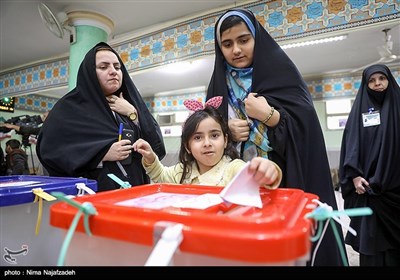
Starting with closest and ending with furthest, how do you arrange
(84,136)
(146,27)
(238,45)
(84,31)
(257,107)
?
(257,107) < (238,45) < (84,136) < (84,31) < (146,27)

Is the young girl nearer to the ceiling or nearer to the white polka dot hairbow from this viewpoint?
the white polka dot hairbow

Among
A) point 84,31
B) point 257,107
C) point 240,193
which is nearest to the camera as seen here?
point 240,193

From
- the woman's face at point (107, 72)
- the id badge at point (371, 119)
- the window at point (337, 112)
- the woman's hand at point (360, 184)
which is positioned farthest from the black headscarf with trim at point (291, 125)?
the window at point (337, 112)

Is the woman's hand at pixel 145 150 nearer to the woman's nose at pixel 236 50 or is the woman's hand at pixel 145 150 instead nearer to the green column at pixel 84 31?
the woman's nose at pixel 236 50

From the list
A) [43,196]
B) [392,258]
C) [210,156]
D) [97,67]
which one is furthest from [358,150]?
[43,196]

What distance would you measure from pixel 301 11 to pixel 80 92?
6.48 feet

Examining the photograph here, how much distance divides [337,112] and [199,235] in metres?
5.90

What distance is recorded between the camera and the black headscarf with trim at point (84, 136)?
984mm

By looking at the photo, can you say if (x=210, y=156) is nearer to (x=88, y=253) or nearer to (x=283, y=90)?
(x=283, y=90)

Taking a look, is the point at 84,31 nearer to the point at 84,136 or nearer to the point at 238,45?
the point at 84,136

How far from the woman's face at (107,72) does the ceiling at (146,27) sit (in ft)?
5.74

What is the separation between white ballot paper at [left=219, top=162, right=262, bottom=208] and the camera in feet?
1.30

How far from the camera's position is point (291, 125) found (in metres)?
0.82

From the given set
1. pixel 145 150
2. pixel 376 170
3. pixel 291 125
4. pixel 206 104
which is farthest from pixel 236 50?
pixel 376 170
